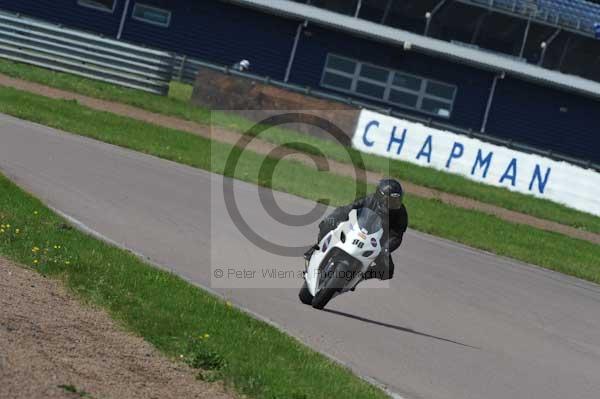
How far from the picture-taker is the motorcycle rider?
10672mm

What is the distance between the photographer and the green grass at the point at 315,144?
26.2 meters

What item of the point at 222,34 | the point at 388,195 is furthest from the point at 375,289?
the point at 222,34

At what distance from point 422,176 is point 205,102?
21.9 ft

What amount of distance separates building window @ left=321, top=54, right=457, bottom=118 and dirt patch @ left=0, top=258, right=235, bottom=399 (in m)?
32.1

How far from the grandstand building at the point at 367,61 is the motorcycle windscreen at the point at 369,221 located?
29.7 metres

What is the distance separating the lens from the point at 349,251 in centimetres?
1062

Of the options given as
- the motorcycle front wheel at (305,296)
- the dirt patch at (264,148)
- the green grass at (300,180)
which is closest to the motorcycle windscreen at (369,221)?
the motorcycle front wheel at (305,296)

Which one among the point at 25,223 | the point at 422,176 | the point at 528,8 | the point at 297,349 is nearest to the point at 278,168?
the point at 422,176

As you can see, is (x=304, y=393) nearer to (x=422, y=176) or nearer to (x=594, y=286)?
(x=594, y=286)

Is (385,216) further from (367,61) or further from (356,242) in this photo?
(367,61)

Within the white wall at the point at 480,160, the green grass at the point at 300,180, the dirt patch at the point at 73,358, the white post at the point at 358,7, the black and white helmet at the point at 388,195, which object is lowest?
the green grass at the point at 300,180

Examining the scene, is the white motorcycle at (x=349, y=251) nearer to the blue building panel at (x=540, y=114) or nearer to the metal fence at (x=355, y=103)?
the metal fence at (x=355, y=103)

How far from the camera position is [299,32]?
1598 inches

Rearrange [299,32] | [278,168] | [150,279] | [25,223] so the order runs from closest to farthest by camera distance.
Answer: [150,279]
[25,223]
[278,168]
[299,32]
